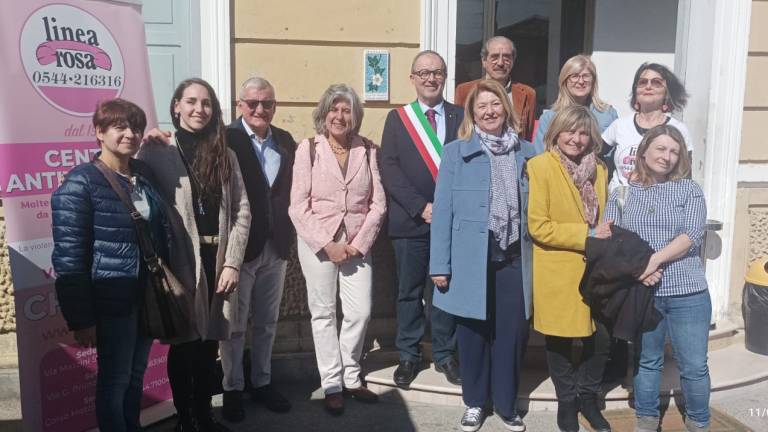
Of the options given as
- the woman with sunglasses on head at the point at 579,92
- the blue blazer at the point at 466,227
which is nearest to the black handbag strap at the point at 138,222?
the blue blazer at the point at 466,227

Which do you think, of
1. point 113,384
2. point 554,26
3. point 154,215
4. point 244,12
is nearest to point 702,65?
point 554,26

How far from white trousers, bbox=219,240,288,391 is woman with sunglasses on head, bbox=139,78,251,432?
18 centimetres

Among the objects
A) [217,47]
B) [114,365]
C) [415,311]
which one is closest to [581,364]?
[415,311]

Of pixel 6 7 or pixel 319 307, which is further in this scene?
pixel 319 307

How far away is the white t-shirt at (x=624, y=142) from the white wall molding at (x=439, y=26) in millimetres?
1298

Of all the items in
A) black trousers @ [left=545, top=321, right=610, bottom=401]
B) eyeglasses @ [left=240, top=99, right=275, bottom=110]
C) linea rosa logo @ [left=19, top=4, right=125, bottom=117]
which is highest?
linea rosa logo @ [left=19, top=4, right=125, bottom=117]

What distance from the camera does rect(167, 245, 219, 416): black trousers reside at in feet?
10.7

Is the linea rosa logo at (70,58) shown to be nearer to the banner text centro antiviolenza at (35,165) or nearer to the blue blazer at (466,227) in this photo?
the banner text centro antiviolenza at (35,165)

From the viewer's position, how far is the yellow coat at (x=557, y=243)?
3.31m

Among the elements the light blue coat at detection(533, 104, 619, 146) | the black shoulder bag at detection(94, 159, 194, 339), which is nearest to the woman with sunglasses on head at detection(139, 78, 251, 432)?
the black shoulder bag at detection(94, 159, 194, 339)

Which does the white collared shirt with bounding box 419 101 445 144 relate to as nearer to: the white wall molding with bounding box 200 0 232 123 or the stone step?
the white wall molding with bounding box 200 0 232 123

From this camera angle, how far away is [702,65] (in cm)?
489

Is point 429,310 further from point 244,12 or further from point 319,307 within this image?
point 244,12

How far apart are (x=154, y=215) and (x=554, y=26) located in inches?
193
